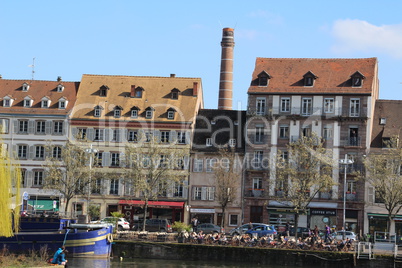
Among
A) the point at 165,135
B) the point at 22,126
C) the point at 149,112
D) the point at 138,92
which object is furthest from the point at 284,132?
the point at 22,126

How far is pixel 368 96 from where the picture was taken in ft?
302

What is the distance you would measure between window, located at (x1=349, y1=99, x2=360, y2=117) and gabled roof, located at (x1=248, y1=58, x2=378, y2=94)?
0.96 meters

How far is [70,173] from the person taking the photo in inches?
3497

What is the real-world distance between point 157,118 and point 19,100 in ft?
52.4

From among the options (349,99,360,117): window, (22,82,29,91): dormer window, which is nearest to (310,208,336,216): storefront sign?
(349,99,360,117): window

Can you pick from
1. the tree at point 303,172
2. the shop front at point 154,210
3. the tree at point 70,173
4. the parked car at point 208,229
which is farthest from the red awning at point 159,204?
the tree at point 303,172

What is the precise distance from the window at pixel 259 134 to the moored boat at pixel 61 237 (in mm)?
26941

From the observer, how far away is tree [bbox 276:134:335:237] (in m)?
81.9

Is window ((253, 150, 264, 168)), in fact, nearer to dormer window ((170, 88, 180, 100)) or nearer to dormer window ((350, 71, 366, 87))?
dormer window ((170, 88, 180, 100))

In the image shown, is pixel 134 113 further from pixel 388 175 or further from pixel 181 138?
pixel 388 175

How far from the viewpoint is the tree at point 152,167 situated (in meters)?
87.6

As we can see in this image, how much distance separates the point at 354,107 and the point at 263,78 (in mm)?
10501

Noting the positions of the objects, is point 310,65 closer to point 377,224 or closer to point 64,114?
point 377,224

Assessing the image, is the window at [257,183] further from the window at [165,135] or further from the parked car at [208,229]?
the parked car at [208,229]
